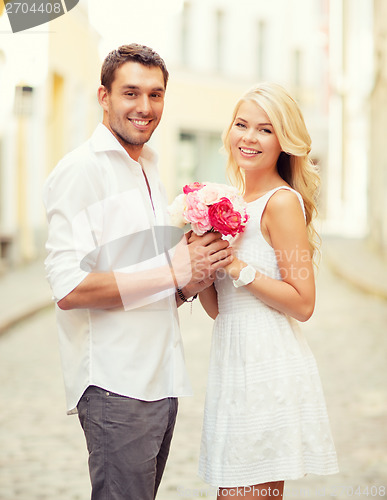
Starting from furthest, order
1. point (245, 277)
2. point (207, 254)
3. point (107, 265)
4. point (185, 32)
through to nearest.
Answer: point (185, 32), point (245, 277), point (207, 254), point (107, 265)

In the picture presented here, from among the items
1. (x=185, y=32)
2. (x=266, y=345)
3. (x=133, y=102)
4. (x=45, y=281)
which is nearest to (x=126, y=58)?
(x=133, y=102)

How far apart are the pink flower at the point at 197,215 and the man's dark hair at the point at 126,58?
0.47 m

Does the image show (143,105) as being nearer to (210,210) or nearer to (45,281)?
(210,210)

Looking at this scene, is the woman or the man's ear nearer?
the man's ear

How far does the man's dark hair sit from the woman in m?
0.51

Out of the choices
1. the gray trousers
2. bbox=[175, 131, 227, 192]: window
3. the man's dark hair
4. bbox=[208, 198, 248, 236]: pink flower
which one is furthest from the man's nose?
bbox=[175, 131, 227, 192]: window

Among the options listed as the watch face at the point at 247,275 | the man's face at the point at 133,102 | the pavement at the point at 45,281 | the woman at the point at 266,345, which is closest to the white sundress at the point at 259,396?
the woman at the point at 266,345

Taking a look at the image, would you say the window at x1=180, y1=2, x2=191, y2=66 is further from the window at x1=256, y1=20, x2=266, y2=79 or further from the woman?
the woman

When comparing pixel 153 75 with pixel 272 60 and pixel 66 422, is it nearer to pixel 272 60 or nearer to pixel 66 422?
pixel 66 422

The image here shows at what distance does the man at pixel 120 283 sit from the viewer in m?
2.57

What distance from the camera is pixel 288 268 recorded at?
2.98 meters

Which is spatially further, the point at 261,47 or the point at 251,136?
the point at 261,47

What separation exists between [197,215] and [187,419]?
379 cm

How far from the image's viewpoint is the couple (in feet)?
8.59
